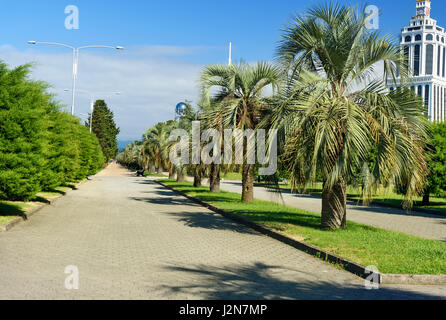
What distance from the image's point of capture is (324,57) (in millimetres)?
11750

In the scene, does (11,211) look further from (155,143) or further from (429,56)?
(429,56)

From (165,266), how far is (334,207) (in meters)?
5.66

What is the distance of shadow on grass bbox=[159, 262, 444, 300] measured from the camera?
19.6 ft

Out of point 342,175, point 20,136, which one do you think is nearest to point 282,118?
point 342,175

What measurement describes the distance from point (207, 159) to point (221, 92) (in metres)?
3.57

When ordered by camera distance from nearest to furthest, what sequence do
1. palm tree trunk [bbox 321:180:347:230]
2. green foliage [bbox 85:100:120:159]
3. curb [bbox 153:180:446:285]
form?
curb [bbox 153:180:446:285] < palm tree trunk [bbox 321:180:347:230] < green foliage [bbox 85:100:120:159]

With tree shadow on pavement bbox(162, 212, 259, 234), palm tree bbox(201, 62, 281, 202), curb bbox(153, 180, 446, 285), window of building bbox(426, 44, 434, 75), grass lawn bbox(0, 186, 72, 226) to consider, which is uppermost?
window of building bbox(426, 44, 434, 75)

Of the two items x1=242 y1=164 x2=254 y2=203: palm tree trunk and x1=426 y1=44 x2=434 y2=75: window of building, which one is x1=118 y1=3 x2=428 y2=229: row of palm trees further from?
x1=426 y1=44 x2=434 y2=75: window of building

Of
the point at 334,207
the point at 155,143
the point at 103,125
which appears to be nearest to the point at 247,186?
the point at 334,207

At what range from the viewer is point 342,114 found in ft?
34.5

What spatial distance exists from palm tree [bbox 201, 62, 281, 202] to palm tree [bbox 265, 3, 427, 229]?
616 centimetres

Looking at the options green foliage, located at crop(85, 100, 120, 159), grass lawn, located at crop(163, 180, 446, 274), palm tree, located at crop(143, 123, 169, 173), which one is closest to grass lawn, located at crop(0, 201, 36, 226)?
grass lawn, located at crop(163, 180, 446, 274)

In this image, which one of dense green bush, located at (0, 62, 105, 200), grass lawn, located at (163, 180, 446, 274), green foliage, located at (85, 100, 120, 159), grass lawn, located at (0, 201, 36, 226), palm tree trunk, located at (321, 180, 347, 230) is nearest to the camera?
grass lawn, located at (163, 180, 446, 274)
